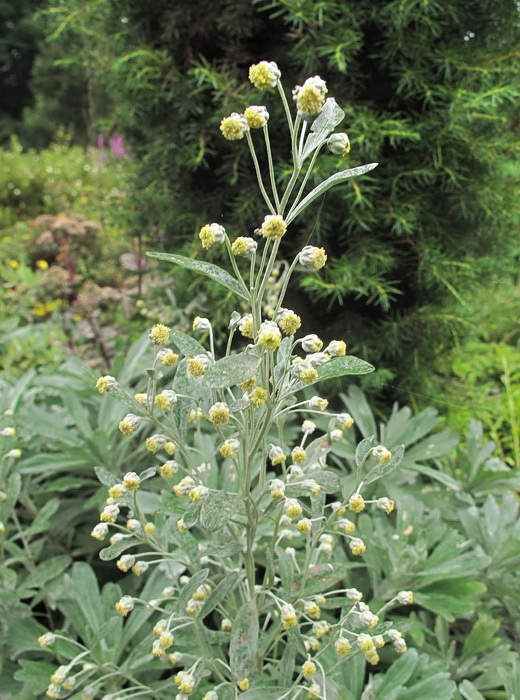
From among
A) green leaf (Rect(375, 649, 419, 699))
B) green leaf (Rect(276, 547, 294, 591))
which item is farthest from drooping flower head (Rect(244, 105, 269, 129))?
green leaf (Rect(375, 649, 419, 699))

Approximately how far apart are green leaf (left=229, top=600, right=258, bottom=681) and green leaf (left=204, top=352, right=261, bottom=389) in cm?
39

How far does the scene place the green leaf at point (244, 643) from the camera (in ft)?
2.68

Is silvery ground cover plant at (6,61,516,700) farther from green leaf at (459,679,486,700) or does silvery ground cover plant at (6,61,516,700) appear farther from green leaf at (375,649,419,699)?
green leaf at (459,679,486,700)

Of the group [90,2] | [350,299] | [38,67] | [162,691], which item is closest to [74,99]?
[38,67]

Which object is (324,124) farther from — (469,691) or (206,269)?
(469,691)

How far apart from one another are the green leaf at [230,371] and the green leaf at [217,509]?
18 centimetres

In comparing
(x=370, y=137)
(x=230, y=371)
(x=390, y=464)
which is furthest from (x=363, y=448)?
(x=370, y=137)

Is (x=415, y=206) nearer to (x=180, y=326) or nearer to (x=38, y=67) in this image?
(x=180, y=326)

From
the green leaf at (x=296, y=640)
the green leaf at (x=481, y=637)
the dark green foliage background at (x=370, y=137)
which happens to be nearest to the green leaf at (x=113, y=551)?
the green leaf at (x=296, y=640)

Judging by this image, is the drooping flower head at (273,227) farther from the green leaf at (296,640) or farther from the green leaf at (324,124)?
the green leaf at (296,640)

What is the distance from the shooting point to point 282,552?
1032mm

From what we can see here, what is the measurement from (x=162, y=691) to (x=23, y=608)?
36cm

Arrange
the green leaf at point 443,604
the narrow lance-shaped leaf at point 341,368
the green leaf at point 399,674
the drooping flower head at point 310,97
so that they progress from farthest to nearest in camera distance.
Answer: the green leaf at point 443,604 → the green leaf at point 399,674 → the narrow lance-shaped leaf at point 341,368 → the drooping flower head at point 310,97

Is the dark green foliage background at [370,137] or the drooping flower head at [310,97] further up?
the drooping flower head at [310,97]
